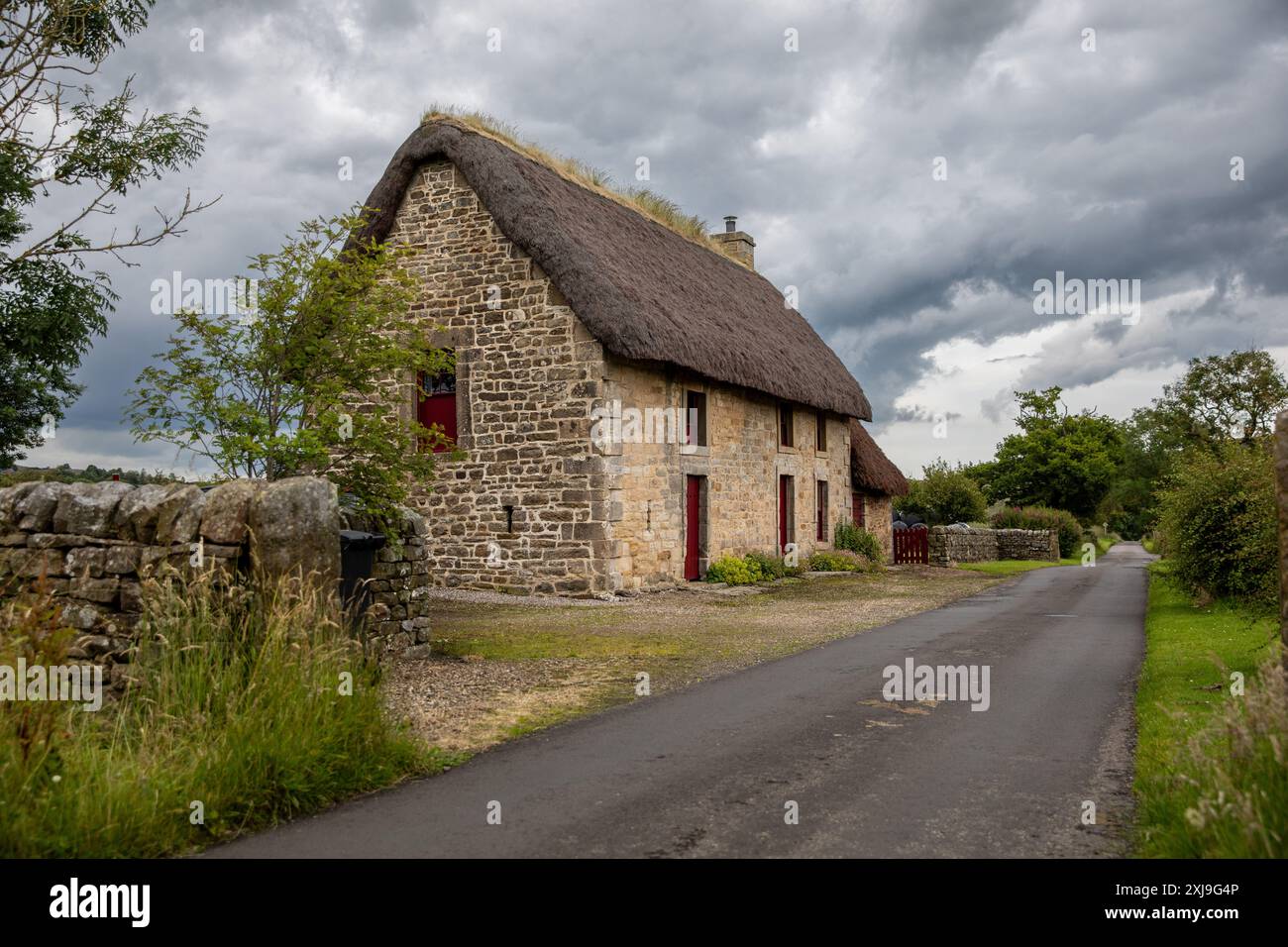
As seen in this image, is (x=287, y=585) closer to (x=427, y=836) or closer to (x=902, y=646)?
(x=427, y=836)

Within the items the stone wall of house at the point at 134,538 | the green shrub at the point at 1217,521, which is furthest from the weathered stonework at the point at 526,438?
the stone wall of house at the point at 134,538

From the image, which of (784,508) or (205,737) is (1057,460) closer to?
(784,508)

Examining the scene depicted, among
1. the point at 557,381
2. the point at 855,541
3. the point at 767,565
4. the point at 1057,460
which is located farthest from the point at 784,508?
the point at 1057,460

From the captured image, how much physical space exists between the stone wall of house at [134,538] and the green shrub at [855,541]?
20837mm

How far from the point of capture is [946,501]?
43.9 m

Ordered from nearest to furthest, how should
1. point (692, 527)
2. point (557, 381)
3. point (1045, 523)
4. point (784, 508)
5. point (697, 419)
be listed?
point (557, 381), point (692, 527), point (697, 419), point (784, 508), point (1045, 523)

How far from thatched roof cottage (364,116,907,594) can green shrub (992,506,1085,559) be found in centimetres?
2564

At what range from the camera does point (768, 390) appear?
68.3 ft

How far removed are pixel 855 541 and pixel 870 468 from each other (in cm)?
350

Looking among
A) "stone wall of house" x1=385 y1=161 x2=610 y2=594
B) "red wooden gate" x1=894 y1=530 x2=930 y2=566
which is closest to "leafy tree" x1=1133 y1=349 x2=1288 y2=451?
"red wooden gate" x1=894 y1=530 x2=930 y2=566

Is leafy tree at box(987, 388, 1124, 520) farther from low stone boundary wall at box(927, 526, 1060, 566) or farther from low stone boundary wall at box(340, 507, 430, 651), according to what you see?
low stone boundary wall at box(340, 507, 430, 651)

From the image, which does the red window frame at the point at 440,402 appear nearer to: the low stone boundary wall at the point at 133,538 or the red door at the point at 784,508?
the red door at the point at 784,508

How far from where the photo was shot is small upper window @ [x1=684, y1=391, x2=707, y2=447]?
751 inches
